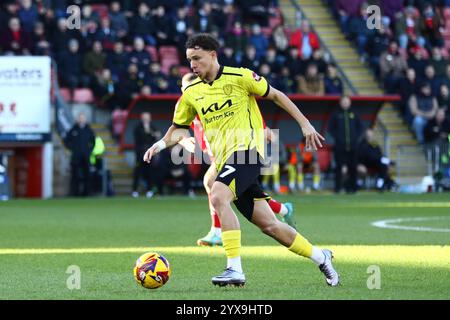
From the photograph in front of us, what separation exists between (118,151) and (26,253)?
16.9 meters

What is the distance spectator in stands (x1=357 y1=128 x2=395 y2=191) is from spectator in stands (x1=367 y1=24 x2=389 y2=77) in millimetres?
4386

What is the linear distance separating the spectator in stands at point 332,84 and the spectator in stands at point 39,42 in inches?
293

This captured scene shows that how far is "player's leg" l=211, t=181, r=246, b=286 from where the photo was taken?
1041 centimetres

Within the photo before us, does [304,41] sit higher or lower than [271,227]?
higher

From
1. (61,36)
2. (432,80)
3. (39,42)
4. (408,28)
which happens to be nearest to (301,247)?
(39,42)

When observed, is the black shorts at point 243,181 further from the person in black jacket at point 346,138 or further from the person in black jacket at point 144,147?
the person in black jacket at point 346,138

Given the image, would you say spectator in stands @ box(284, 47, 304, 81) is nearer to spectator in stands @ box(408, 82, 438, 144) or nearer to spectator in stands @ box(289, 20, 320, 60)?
spectator in stands @ box(289, 20, 320, 60)

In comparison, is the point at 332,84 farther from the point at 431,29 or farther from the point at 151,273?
the point at 151,273

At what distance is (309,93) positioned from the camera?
32.0 m

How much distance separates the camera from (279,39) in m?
34.0

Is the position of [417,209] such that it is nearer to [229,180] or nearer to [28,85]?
[28,85]

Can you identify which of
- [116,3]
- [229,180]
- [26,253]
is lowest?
[26,253]

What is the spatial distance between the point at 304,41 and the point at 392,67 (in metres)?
2.56
